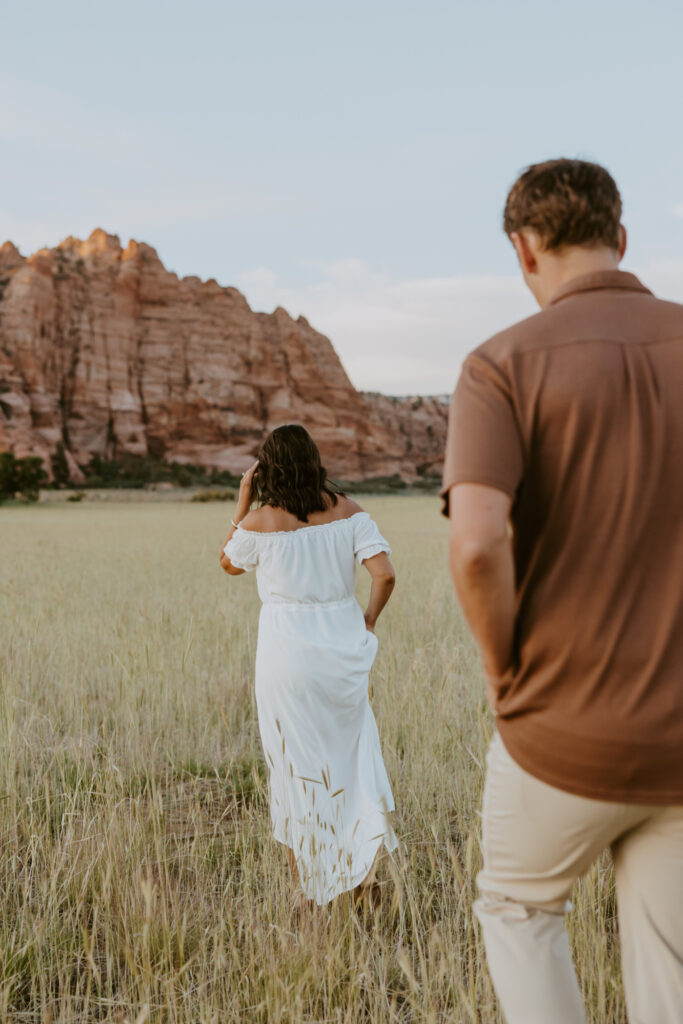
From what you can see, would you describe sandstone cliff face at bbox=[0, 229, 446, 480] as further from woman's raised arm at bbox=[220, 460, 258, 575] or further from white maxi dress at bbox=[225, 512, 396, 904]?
white maxi dress at bbox=[225, 512, 396, 904]

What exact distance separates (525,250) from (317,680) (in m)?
2.10

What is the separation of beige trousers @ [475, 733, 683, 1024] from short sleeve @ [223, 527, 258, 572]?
6.62 ft

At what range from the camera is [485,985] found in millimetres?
2227

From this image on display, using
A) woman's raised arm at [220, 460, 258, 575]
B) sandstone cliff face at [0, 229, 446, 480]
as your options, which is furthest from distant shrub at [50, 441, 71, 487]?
woman's raised arm at [220, 460, 258, 575]

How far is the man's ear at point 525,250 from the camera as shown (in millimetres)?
1597

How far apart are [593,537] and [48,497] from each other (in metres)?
72.1

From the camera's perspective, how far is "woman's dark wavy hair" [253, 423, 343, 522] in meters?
3.33

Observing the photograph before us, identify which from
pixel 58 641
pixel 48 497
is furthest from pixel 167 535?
pixel 48 497

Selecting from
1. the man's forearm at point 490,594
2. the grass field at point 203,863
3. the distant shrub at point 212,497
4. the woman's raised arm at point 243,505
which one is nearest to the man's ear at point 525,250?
the man's forearm at point 490,594

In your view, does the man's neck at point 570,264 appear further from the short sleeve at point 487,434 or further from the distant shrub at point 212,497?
the distant shrub at point 212,497

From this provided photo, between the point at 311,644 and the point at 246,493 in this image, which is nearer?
the point at 311,644

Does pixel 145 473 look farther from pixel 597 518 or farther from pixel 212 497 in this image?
pixel 597 518

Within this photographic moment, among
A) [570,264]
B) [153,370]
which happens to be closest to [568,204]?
[570,264]

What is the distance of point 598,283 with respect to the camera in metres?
1.51
